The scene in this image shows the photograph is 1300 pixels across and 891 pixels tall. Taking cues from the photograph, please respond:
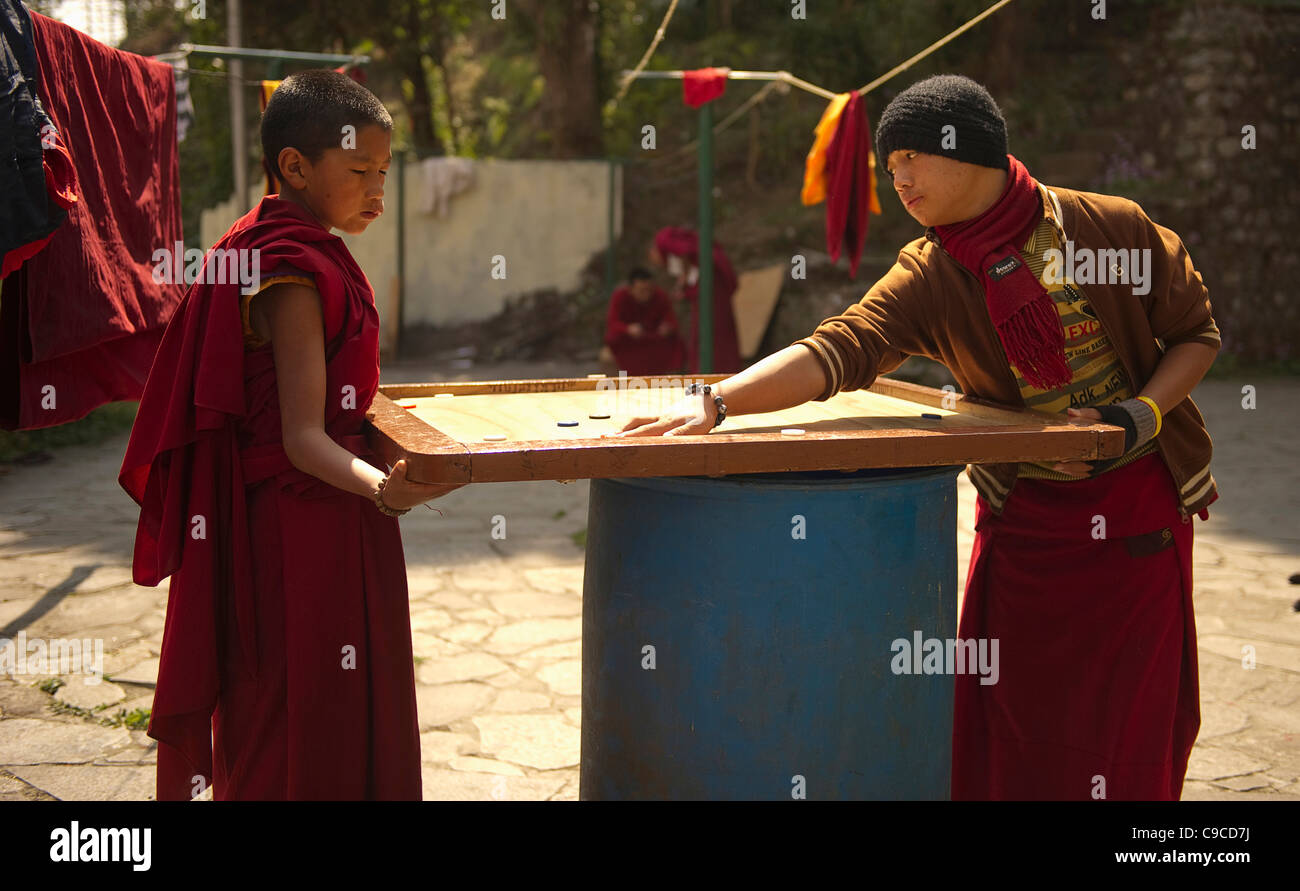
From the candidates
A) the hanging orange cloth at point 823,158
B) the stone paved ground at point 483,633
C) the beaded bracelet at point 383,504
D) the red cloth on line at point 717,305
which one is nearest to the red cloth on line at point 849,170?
the hanging orange cloth at point 823,158

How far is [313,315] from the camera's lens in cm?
193

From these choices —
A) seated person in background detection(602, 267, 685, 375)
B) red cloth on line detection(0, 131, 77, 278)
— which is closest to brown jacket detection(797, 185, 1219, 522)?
red cloth on line detection(0, 131, 77, 278)

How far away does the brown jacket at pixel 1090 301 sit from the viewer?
7.42 feet

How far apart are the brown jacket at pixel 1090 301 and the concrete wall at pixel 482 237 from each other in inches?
452

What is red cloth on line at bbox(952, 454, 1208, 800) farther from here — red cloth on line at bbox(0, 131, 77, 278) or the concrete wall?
the concrete wall

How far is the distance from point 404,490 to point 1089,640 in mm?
1412

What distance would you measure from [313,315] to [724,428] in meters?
0.73

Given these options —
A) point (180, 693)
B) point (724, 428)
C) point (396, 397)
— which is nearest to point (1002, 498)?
point (724, 428)

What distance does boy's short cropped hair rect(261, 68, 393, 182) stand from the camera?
2.00m

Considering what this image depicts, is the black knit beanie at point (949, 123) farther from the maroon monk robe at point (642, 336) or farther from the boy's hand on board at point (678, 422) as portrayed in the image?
the maroon monk robe at point (642, 336)

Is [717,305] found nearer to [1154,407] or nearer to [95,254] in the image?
[95,254]

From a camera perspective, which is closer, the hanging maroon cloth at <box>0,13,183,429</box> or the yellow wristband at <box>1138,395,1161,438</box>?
the yellow wristband at <box>1138,395,1161,438</box>

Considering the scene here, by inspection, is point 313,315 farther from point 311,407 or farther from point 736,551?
point 736,551

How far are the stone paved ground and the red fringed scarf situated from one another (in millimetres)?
1475
